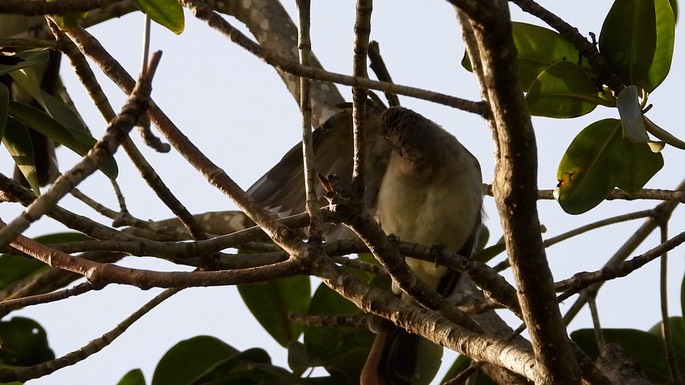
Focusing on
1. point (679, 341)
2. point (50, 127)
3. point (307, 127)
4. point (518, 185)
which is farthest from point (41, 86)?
point (518, 185)

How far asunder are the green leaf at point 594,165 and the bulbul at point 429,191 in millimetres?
1524

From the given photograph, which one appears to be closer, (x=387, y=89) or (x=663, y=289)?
(x=387, y=89)

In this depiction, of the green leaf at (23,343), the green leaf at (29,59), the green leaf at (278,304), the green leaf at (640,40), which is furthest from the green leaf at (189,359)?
the green leaf at (640,40)

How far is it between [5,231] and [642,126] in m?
1.12

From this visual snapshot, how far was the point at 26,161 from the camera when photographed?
2303 mm

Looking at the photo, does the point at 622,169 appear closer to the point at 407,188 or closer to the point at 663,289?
the point at 663,289

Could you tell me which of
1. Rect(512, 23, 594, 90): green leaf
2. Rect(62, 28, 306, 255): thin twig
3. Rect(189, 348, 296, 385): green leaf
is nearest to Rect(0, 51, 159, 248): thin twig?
Rect(62, 28, 306, 255): thin twig

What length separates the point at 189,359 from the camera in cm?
321

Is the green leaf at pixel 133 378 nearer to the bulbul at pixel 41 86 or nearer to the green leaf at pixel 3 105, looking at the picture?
the bulbul at pixel 41 86

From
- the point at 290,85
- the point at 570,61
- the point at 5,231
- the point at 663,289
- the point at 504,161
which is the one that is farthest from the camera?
the point at 290,85

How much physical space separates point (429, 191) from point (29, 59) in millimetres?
2043

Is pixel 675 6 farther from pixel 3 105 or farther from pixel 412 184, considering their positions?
pixel 412 184

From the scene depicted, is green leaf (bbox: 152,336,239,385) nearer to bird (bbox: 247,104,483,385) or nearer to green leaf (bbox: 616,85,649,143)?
bird (bbox: 247,104,483,385)

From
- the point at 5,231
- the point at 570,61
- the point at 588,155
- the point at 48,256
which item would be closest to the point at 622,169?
the point at 588,155
